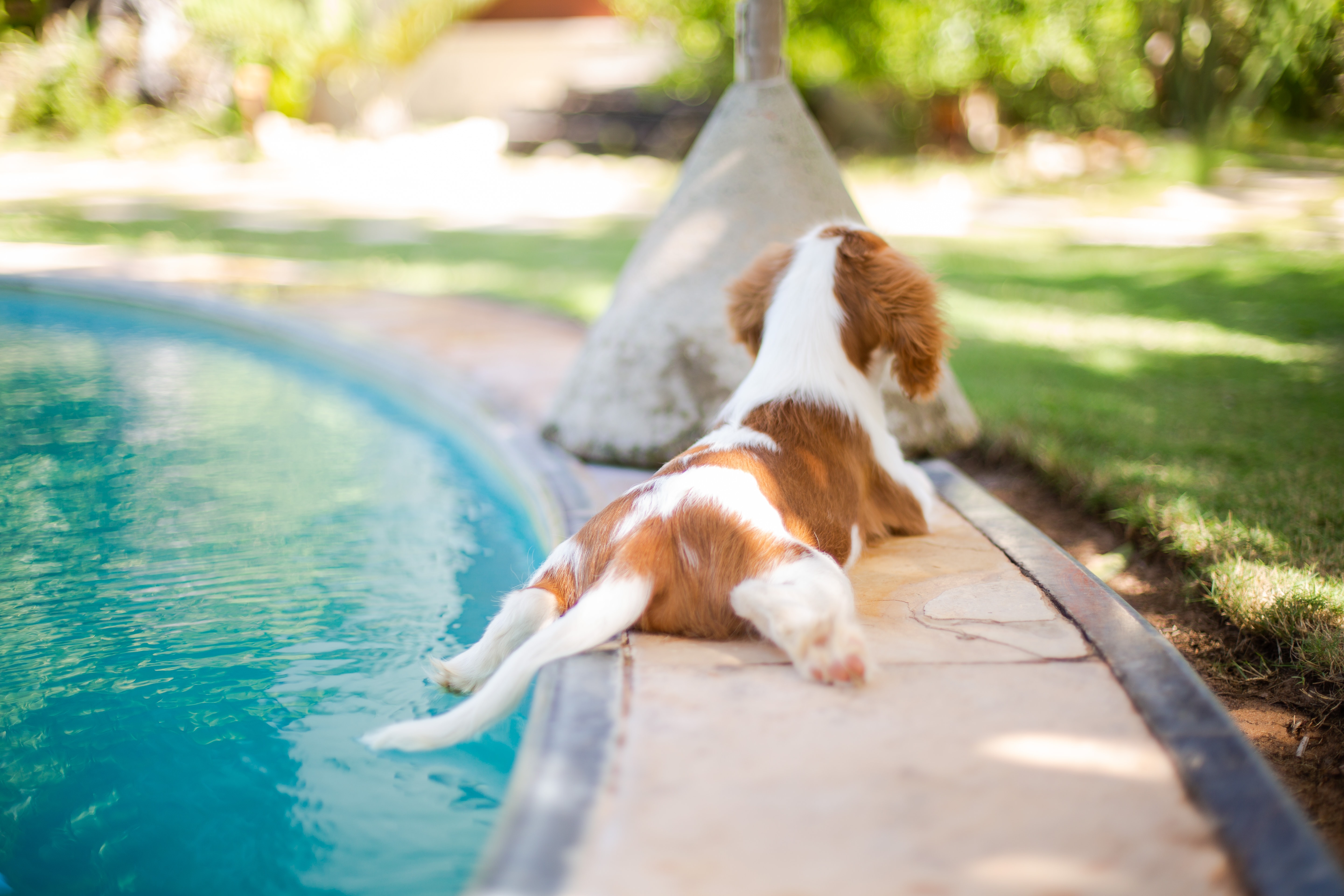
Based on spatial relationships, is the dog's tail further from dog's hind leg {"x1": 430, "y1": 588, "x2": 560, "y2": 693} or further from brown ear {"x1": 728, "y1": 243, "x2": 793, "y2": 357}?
brown ear {"x1": 728, "y1": 243, "x2": 793, "y2": 357}

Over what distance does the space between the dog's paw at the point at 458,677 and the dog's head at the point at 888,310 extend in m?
1.47

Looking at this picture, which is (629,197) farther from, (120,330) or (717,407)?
(717,407)

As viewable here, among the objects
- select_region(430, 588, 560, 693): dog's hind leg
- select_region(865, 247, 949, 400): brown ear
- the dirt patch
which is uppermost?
select_region(865, 247, 949, 400): brown ear

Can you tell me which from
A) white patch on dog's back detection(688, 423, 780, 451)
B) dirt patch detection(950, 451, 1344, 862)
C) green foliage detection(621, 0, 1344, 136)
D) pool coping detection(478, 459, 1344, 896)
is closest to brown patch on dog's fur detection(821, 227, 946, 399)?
white patch on dog's back detection(688, 423, 780, 451)

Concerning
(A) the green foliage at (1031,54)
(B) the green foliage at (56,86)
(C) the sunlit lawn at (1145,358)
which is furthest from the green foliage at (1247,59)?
(B) the green foliage at (56,86)

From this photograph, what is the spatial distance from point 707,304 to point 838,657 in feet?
7.51

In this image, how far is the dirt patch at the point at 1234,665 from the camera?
227 cm

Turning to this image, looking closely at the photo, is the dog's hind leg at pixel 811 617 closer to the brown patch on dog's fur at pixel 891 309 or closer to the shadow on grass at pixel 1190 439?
the brown patch on dog's fur at pixel 891 309

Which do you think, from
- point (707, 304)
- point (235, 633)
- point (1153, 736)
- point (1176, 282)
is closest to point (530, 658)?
point (1153, 736)

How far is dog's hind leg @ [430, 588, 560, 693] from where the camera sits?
2488 mm

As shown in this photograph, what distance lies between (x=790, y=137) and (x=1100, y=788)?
3.20 meters

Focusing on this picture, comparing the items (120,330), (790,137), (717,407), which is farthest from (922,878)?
(120,330)

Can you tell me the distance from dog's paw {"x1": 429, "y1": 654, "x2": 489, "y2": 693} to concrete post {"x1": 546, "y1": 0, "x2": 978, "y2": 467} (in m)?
1.78

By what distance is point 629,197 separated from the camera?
1528 cm
